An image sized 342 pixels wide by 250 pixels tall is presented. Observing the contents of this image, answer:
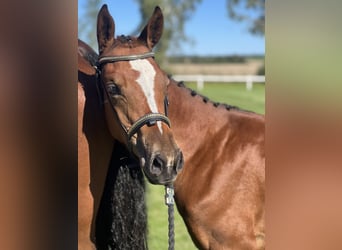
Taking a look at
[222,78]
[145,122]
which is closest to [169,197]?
[145,122]

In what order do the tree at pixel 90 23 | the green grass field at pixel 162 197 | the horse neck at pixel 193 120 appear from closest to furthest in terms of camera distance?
the tree at pixel 90 23 → the green grass field at pixel 162 197 → the horse neck at pixel 193 120

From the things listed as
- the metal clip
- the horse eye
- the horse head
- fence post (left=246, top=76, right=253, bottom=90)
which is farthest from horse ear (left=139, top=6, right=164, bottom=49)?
the metal clip

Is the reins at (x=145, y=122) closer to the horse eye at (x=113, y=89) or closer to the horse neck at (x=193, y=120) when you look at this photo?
the horse eye at (x=113, y=89)

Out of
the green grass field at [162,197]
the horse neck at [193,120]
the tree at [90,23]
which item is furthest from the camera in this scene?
the horse neck at [193,120]

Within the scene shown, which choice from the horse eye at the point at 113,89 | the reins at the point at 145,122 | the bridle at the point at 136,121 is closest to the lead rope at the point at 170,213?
the reins at the point at 145,122

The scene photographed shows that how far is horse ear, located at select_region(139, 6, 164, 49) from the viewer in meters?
0.94

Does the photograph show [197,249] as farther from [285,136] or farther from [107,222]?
[285,136]

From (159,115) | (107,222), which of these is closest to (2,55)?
(159,115)

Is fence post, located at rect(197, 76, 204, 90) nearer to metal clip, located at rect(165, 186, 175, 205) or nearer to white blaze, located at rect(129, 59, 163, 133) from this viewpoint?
white blaze, located at rect(129, 59, 163, 133)

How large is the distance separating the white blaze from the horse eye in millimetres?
57

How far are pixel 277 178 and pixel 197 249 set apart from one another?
0.79 meters

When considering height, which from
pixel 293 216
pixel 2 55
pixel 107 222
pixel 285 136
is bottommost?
pixel 107 222

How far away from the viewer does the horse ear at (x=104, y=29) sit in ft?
2.88

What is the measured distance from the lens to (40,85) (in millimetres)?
563
